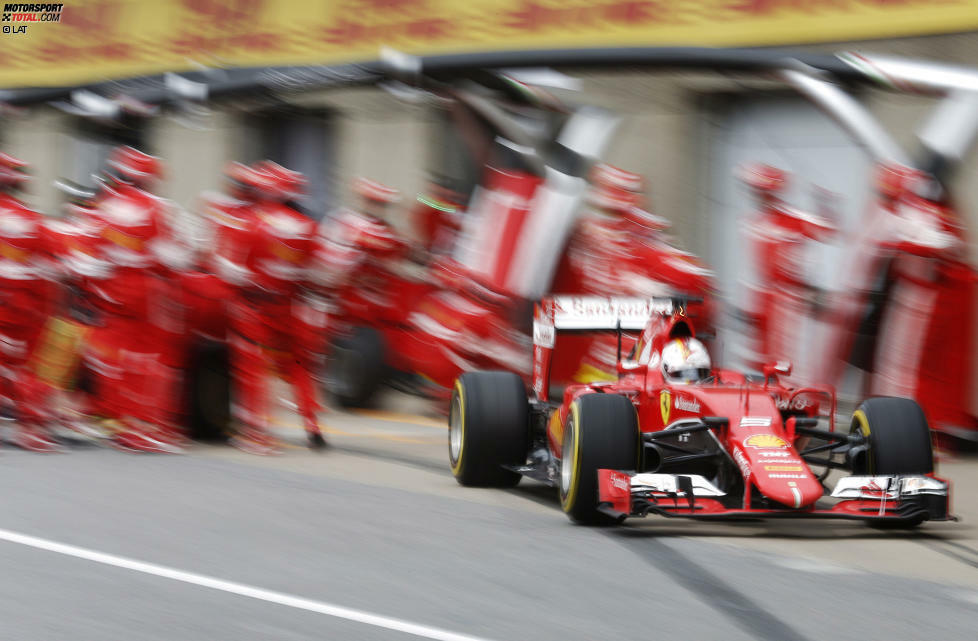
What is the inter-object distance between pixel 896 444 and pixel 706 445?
3.25 ft

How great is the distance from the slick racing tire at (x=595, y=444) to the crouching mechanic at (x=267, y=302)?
4153 mm

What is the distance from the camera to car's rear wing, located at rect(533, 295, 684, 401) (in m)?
10.7

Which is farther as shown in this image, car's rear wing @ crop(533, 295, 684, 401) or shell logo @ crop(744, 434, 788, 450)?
car's rear wing @ crop(533, 295, 684, 401)

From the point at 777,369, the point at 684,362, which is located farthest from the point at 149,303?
the point at 777,369

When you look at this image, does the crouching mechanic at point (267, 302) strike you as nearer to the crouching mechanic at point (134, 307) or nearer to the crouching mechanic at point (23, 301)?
the crouching mechanic at point (134, 307)

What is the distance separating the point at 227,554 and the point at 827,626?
296 cm

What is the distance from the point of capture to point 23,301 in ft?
41.5

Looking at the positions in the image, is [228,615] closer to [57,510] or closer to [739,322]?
[57,510]

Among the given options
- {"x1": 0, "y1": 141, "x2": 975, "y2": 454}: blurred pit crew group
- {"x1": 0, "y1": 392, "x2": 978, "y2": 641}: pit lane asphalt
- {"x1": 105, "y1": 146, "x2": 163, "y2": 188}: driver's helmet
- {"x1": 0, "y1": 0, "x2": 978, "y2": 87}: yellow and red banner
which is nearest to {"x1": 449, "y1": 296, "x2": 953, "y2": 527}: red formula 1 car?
{"x1": 0, "y1": 392, "x2": 978, "y2": 641}: pit lane asphalt

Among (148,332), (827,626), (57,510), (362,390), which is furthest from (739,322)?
A: (827,626)

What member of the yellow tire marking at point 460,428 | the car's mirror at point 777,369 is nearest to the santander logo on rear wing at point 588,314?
the yellow tire marking at point 460,428

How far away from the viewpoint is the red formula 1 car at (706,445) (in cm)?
841

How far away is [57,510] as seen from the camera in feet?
30.5

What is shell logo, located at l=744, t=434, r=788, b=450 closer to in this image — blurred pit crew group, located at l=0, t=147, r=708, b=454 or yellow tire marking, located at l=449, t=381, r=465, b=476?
yellow tire marking, located at l=449, t=381, r=465, b=476
